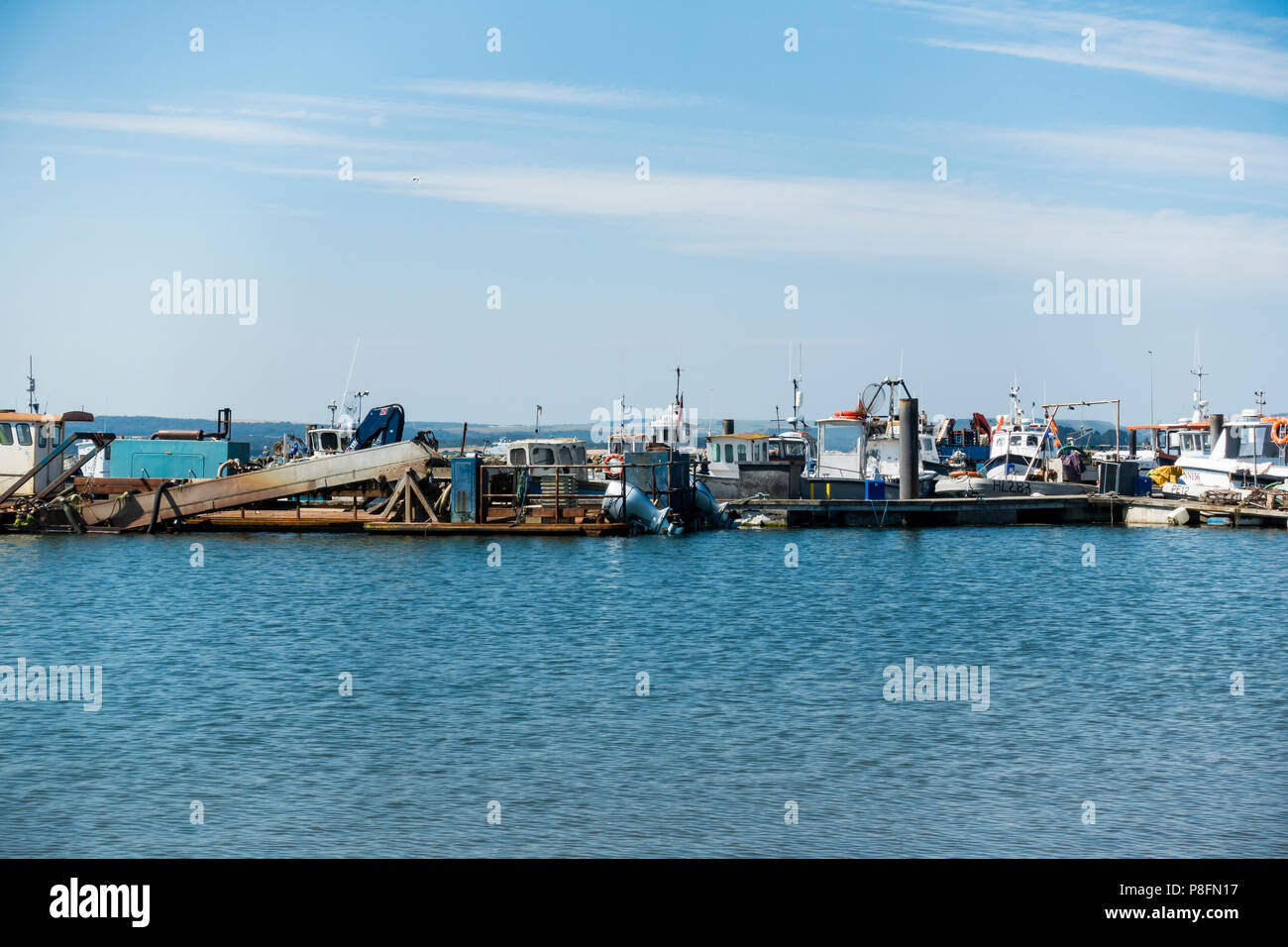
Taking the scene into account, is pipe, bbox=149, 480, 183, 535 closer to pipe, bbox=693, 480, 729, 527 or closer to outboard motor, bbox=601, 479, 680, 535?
outboard motor, bbox=601, 479, 680, 535

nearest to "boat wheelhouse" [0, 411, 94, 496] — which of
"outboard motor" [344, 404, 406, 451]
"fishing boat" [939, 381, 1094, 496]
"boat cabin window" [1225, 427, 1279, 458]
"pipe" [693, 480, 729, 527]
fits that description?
"outboard motor" [344, 404, 406, 451]

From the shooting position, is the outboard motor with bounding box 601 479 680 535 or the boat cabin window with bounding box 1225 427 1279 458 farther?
the boat cabin window with bounding box 1225 427 1279 458

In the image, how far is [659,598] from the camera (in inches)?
1252

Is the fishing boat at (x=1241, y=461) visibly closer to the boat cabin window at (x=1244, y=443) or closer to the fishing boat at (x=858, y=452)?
the boat cabin window at (x=1244, y=443)

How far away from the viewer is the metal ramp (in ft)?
142

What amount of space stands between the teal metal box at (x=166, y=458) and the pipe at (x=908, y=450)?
28696mm

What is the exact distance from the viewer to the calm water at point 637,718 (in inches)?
477

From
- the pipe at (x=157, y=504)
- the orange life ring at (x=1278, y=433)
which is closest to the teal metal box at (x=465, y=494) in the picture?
the pipe at (x=157, y=504)

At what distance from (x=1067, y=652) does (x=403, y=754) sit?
13964 millimetres

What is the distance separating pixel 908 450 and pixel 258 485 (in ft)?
85.1

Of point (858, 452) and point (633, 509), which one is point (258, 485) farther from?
point (858, 452)

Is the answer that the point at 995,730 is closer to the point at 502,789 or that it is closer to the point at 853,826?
the point at 853,826

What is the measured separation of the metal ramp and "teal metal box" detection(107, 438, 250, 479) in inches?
298
